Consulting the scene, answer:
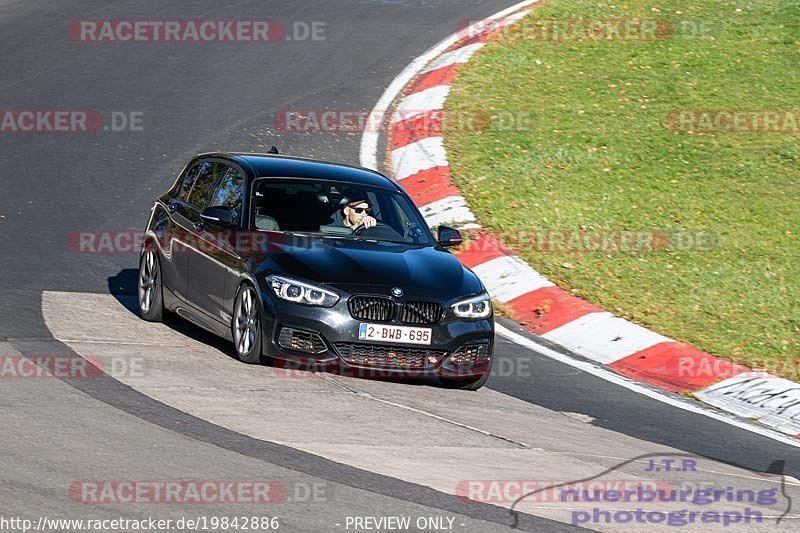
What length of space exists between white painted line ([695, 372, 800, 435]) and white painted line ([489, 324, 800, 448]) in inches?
7.3

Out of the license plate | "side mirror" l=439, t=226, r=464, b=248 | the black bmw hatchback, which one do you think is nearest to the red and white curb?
"side mirror" l=439, t=226, r=464, b=248

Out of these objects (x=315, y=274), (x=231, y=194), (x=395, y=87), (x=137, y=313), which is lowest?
(x=137, y=313)

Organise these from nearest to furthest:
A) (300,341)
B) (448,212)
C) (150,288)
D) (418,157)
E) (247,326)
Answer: (300,341) < (247,326) < (150,288) < (448,212) < (418,157)

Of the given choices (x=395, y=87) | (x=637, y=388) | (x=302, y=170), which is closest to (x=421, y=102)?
(x=395, y=87)

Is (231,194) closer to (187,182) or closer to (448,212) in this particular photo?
(187,182)

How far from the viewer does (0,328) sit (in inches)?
399

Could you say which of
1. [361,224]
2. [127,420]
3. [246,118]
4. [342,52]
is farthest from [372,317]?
[342,52]

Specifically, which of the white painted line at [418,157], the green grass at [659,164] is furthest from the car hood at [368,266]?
the white painted line at [418,157]

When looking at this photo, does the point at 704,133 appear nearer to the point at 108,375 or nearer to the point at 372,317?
the point at 372,317

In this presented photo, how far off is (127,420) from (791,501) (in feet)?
12.8

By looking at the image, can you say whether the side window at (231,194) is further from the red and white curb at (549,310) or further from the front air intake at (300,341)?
the red and white curb at (549,310)

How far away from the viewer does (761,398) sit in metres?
10.4

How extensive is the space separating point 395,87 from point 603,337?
777 cm

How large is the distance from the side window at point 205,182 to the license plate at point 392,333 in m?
2.48
